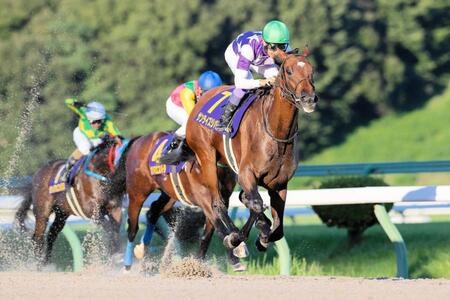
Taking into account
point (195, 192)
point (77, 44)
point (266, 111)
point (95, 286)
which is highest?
point (77, 44)

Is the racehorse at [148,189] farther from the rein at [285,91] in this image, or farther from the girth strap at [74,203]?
the rein at [285,91]

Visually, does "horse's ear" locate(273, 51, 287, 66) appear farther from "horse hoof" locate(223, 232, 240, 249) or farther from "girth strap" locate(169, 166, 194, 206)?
"girth strap" locate(169, 166, 194, 206)

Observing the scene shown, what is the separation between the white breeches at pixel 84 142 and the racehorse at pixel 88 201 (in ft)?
0.32

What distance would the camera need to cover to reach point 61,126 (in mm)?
20375

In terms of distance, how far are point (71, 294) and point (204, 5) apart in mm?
20819

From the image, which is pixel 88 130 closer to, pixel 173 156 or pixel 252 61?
pixel 173 156

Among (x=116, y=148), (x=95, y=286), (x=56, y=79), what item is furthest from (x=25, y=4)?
(x=95, y=286)

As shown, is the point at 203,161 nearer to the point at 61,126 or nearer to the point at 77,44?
the point at 61,126

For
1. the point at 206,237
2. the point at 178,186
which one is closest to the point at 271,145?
the point at 178,186

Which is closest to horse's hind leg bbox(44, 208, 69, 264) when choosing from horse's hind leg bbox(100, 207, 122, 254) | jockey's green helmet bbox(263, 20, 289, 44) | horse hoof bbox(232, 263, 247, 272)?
horse's hind leg bbox(100, 207, 122, 254)

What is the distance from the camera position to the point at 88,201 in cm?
1108

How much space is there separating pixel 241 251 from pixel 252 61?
4.71ft

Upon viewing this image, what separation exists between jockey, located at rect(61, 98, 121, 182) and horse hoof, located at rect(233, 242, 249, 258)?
3.57 m

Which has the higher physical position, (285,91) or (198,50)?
(198,50)
